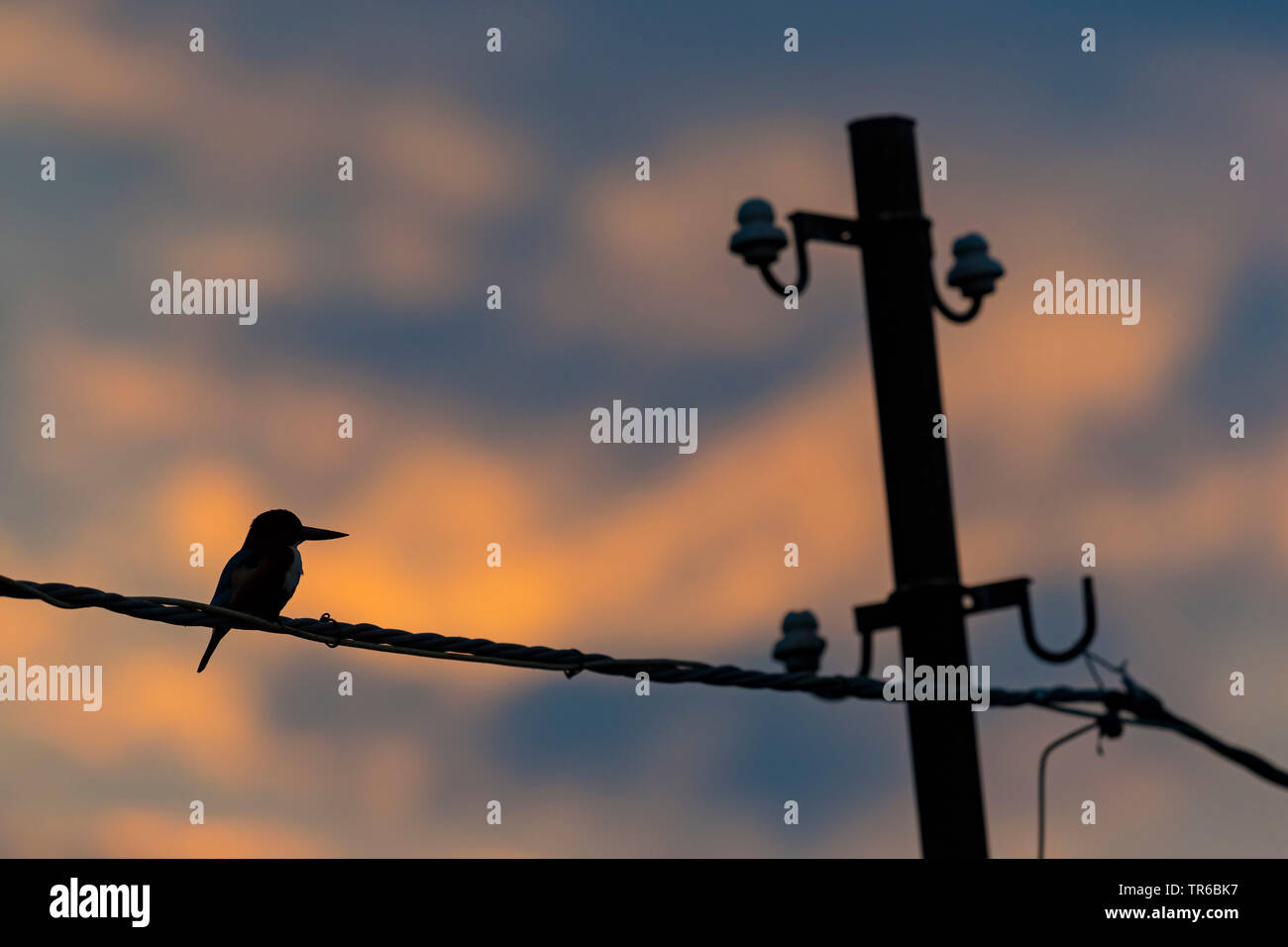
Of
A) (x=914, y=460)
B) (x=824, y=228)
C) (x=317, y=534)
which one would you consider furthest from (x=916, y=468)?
(x=317, y=534)

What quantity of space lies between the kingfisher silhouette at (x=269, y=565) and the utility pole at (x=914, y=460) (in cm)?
324

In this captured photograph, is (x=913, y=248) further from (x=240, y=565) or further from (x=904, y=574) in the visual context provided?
(x=240, y=565)

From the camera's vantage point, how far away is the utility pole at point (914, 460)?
7969 millimetres

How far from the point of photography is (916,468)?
26.9ft

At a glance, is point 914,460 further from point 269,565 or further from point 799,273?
point 269,565

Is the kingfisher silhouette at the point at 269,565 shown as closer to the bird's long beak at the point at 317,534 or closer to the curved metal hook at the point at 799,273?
the bird's long beak at the point at 317,534

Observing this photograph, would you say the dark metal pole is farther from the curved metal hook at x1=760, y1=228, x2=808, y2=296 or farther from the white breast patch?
the white breast patch

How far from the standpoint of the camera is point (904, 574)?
8219mm

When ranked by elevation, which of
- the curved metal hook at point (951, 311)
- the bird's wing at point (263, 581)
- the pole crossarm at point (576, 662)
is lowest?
the pole crossarm at point (576, 662)

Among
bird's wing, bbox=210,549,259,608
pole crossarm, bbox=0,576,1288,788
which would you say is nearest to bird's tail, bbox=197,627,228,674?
bird's wing, bbox=210,549,259,608

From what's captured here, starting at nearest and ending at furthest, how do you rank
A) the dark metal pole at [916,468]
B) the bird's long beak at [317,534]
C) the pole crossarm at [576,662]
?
the pole crossarm at [576,662] → the dark metal pole at [916,468] → the bird's long beak at [317,534]

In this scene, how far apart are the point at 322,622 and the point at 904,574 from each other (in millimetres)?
2899

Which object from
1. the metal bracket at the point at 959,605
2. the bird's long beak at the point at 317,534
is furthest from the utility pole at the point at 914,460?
the bird's long beak at the point at 317,534

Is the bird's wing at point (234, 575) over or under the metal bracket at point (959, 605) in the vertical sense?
over
